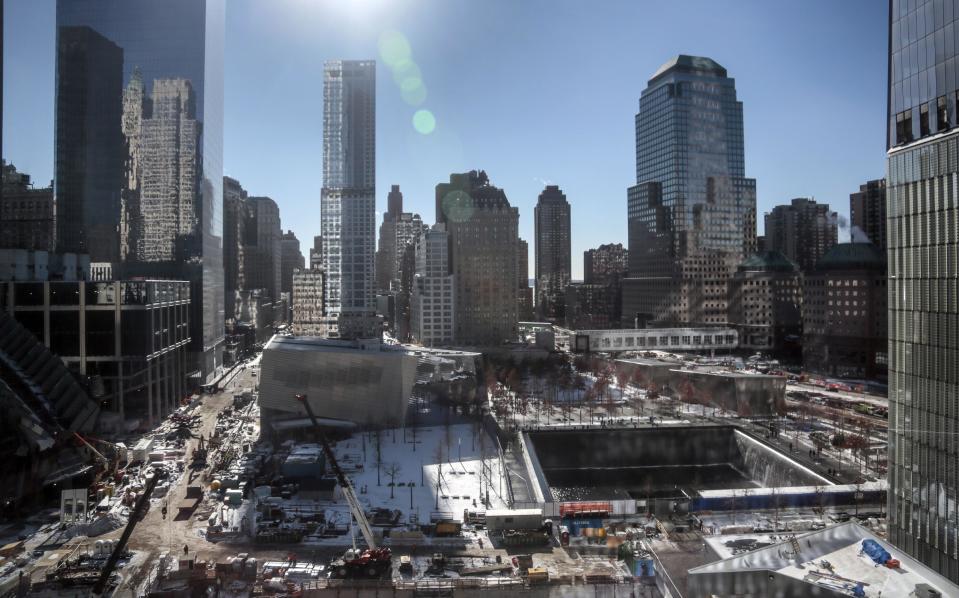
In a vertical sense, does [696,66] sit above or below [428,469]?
above

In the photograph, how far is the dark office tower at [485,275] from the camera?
199 ft

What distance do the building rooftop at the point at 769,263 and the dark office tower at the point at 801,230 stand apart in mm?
927

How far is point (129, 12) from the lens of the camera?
49.8 metres

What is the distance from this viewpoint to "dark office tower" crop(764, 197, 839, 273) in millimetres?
55844

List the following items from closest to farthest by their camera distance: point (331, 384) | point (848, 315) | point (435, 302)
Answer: point (331, 384) < point (848, 315) < point (435, 302)

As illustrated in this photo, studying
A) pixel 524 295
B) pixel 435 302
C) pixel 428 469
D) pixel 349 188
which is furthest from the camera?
pixel 524 295

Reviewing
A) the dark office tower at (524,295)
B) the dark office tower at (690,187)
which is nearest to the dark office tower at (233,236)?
the dark office tower at (524,295)

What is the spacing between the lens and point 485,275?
2388 inches

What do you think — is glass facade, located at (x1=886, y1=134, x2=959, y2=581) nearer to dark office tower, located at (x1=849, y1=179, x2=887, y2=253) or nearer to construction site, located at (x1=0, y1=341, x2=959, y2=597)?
construction site, located at (x1=0, y1=341, x2=959, y2=597)

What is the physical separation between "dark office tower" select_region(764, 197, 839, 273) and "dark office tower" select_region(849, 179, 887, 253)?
8.75m

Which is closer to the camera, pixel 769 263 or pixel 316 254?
pixel 769 263

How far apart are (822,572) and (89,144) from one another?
5281cm

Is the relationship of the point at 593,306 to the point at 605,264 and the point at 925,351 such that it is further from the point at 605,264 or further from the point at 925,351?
the point at 925,351

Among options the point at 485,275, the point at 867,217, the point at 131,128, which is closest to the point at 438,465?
the point at 867,217
